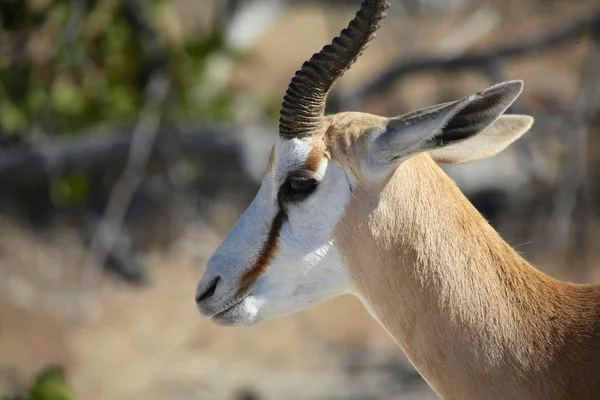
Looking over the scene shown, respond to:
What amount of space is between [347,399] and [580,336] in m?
4.75

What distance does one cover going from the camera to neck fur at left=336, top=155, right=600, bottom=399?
3180 mm

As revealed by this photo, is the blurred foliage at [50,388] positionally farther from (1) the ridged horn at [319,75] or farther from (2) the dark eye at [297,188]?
(1) the ridged horn at [319,75]

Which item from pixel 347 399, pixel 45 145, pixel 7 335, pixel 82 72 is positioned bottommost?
pixel 347 399

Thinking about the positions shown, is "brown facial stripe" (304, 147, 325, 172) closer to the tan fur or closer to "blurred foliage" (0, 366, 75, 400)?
the tan fur

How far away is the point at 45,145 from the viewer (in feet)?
27.8

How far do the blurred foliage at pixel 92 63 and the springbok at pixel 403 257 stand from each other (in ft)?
18.1

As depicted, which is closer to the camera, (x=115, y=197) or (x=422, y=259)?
(x=422, y=259)

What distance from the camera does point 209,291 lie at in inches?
140

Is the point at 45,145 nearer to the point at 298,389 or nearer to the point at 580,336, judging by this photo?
the point at 298,389

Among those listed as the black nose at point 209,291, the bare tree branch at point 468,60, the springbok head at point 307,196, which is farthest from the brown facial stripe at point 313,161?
the bare tree branch at point 468,60

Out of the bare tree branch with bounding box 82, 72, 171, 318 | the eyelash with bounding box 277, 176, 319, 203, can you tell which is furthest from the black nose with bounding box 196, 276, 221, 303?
the bare tree branch with bounding box 82, 72, 171, 318

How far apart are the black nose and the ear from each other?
0.81 m

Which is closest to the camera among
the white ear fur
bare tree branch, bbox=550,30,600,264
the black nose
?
the black nose

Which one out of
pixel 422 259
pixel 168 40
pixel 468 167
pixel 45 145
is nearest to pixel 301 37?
pixel 468 167
